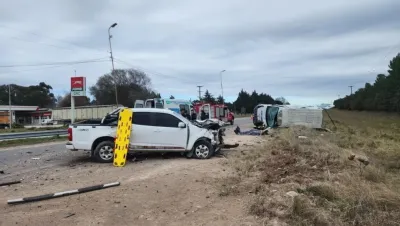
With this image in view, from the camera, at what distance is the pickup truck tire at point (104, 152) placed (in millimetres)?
12395

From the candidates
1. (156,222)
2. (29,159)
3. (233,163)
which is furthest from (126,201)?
(29,159)

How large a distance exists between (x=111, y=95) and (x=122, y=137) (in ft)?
290

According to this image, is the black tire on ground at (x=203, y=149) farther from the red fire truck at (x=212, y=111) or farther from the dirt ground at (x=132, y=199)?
the red fire truck at (x=212, y=111)

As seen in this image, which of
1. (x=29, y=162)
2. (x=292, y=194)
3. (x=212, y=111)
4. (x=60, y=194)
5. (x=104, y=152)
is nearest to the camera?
(x=292, y=194)

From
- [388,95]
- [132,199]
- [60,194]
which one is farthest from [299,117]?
[388,95]

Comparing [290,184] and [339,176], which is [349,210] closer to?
[290,184]

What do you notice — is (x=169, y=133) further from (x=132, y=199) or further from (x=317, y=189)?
(x=317, y=189)

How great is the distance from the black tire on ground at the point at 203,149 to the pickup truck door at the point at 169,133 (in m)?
0.41

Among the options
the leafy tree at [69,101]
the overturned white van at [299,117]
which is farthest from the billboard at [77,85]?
the leafy tree at [69,101]

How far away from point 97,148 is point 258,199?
7011 millimetres

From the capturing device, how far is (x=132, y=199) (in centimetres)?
754

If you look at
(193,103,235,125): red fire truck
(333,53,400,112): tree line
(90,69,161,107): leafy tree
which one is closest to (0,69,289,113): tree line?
(90,69,161,107): leafy tree

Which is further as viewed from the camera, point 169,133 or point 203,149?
point 203,149

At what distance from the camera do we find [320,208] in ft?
19.8
